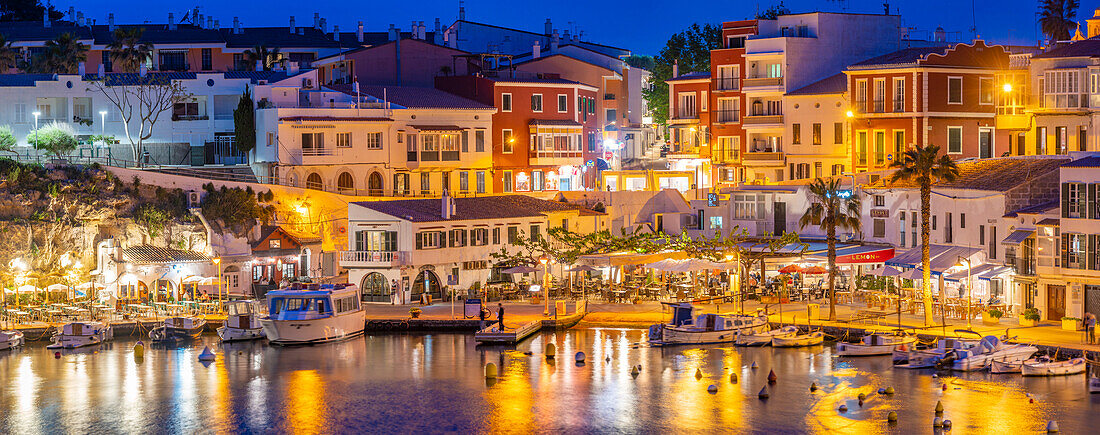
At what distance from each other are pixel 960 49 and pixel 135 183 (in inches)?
1842

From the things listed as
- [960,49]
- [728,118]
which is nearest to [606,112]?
[728,118]

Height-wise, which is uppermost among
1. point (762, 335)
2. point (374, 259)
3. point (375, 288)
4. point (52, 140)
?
point (52, 140)

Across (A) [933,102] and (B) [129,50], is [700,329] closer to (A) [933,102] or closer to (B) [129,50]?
(A) [933,102]

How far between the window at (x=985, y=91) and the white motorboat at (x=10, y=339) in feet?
174

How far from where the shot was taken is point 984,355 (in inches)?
2202

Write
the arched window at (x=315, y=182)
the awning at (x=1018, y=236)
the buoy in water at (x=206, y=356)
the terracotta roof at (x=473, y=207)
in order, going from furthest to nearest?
the arched window at (x=315, y=182)
the terracotta roof at (x=473, y=207)
the buoy in water at (x=206, y=356)
the awning at (x=1018, y=236)

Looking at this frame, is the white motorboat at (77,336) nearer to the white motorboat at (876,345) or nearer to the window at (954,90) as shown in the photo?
the white motorboat at (876,345)

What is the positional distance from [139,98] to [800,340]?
48077mm

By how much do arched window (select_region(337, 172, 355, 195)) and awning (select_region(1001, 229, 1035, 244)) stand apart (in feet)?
136

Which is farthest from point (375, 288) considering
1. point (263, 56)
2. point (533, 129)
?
point (263, 56)

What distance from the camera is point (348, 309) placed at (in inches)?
2724

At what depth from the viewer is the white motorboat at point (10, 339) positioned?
6556 cm

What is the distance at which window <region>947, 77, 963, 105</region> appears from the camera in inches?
3248

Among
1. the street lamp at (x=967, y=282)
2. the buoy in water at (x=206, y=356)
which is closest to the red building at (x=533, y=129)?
the buoy in water at (x=206, y=356)
